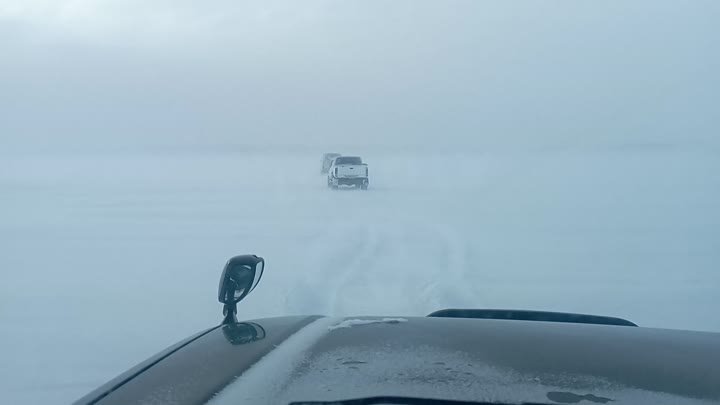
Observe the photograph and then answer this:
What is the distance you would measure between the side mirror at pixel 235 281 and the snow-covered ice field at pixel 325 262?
96.9 inches

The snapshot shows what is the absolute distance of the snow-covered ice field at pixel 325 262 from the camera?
24.6ft

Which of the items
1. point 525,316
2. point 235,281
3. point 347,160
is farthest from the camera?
point 347,160

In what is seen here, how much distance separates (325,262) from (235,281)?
7.33 metres

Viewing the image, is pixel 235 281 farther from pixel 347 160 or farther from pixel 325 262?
pixel 347 160

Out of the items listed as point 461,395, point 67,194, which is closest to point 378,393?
point 461,395

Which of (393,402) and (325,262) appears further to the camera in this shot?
(325,262)

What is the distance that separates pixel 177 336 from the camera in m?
7.04

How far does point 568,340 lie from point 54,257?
1070 cm

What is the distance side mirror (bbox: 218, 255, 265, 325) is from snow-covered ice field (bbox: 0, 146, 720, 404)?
2461 mm

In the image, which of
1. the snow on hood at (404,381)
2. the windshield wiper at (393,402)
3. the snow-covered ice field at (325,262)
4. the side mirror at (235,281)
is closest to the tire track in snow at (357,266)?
the snow-covered ice field at (325,262)

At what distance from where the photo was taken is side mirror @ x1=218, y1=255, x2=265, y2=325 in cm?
347

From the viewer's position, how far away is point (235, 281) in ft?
11.6

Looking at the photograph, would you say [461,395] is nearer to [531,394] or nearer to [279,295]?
[531,394]

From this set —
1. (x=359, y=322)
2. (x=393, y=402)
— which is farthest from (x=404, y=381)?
(x=359, y=322)
